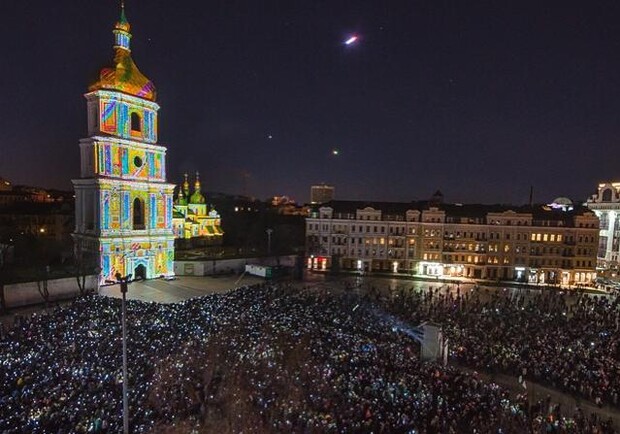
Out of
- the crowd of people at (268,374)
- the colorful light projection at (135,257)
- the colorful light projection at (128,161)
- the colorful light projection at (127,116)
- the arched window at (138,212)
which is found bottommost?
the crowd of people at (268,374)

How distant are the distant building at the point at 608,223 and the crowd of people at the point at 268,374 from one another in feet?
120

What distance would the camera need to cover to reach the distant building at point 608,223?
53.5 m

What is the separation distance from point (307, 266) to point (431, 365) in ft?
114

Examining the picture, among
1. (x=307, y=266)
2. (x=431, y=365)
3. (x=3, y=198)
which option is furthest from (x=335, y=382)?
(x=3, y=198)

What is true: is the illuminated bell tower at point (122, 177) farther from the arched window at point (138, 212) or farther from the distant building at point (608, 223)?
the distant building at point (608, 223)

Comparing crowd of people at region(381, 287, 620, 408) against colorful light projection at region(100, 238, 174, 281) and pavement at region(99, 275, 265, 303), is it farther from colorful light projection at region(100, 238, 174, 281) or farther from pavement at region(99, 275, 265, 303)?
colorful light projection at region(100, 238, 174, 281)

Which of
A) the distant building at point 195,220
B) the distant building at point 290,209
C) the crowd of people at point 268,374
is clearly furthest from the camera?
the distant building at point 290,209

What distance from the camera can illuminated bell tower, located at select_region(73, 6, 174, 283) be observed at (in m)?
31.9

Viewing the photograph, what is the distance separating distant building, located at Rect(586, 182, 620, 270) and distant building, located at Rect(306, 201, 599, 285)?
6.45 m

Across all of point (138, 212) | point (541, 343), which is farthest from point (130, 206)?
point (541, 343)

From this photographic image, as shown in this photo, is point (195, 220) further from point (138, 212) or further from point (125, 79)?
point (125, 79)

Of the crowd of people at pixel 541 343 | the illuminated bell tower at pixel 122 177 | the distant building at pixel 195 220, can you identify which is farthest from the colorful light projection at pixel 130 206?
the crowd of people at pixel 541 343

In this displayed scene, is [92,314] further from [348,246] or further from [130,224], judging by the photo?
[348,246]

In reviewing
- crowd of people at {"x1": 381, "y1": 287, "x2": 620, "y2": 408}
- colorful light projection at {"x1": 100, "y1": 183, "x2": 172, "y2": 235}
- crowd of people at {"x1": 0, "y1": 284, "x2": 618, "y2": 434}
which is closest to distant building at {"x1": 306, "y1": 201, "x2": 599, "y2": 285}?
colorful light projection at {"x1": 100, "y1": 183, "x2": 172, "y2": 235}
